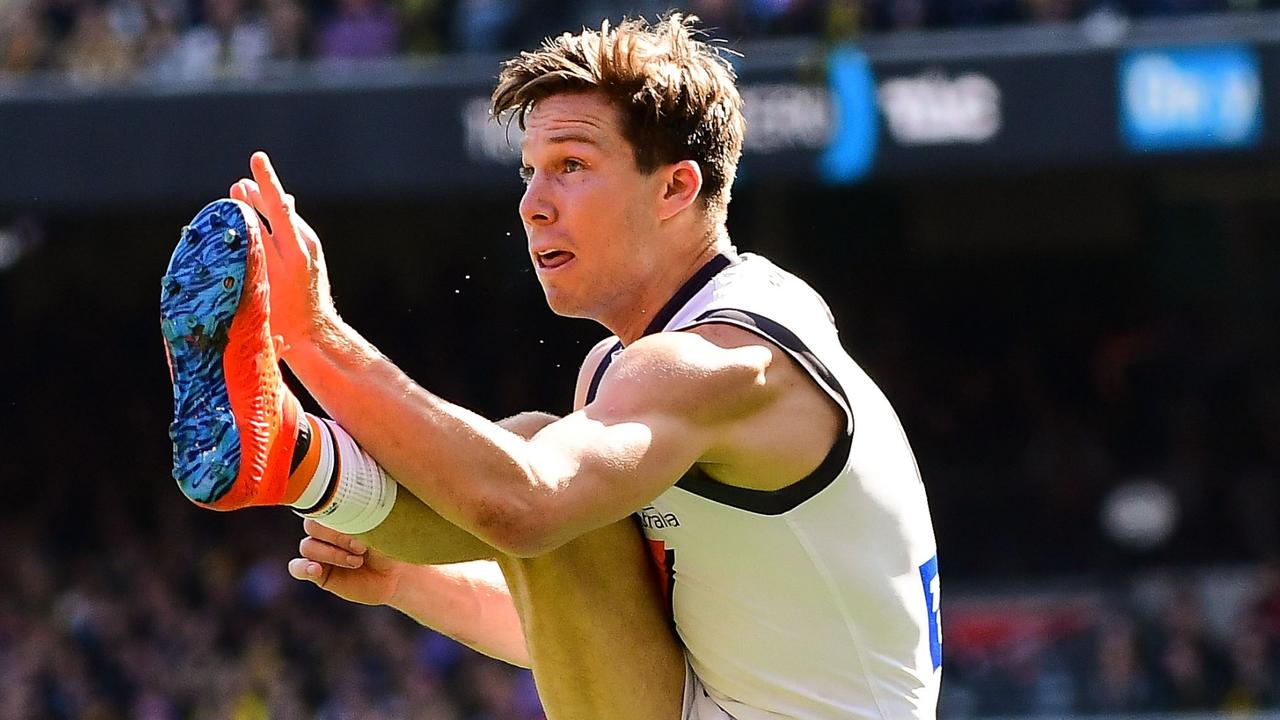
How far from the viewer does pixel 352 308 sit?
1390 cm

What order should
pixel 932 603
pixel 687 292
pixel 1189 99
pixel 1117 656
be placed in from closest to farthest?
pixel 687 292 < pixel 932 603 < pixel 1189 99 < pixel 1117 656

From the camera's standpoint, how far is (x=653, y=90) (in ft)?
11.0

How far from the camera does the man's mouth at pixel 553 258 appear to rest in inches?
133

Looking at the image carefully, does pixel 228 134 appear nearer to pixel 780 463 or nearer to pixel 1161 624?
pixel 1161 624

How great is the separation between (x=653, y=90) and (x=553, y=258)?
12.9 inches

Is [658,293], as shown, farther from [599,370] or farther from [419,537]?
[419,537]

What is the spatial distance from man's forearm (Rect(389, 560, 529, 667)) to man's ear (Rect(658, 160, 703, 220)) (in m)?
0.86

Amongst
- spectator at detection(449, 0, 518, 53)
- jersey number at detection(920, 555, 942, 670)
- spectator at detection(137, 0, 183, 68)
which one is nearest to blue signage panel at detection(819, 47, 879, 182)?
→ spectator at detection(449, 0, 518, 53)

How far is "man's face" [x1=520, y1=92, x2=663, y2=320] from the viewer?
3.35m

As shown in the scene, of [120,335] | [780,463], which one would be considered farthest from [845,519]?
[120,335]

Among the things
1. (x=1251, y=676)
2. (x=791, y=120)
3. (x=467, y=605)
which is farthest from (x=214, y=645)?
(x=467, y=605)

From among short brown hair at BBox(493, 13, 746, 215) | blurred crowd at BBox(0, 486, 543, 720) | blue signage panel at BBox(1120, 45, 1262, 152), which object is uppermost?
short brown hair at BBox(493, 13, 746, 215)

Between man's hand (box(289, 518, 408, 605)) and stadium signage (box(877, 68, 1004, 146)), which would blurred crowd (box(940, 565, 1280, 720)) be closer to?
stadium signage (box(877, 68, 1004, 146))

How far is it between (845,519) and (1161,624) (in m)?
8.68
